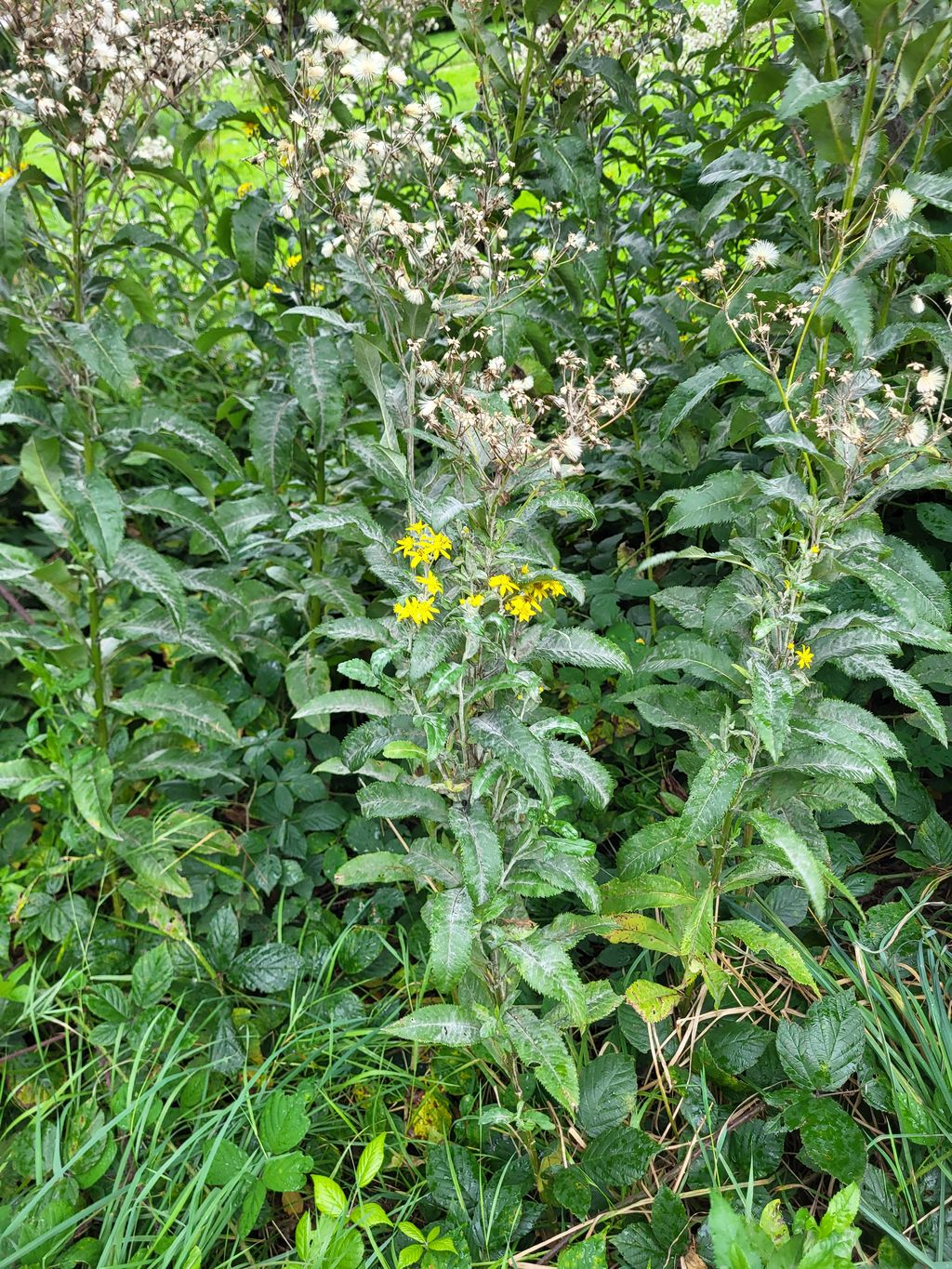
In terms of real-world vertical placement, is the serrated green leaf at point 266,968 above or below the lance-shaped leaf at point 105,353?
below

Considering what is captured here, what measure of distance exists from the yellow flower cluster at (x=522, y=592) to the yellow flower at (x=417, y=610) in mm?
108

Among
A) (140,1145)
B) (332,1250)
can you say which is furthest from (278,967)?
(332,1250)

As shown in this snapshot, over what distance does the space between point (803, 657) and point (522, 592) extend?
0.49 metres

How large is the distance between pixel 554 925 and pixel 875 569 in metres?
0.85

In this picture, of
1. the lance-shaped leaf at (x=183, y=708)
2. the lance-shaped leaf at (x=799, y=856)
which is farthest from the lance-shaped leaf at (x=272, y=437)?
the lance-shaped leaf at (x=799, y=856)

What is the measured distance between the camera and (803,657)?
1486 mm

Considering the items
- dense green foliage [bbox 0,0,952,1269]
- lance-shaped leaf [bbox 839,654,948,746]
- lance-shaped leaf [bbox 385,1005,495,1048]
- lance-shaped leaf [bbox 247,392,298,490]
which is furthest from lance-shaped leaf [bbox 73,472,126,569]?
lance-shaped leaf [bbox 839,654,948,746]

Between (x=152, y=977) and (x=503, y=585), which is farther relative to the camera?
(x=152, y=977)

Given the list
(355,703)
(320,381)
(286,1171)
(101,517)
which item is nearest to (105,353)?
(101,517)

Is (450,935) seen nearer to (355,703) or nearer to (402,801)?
(402,801)

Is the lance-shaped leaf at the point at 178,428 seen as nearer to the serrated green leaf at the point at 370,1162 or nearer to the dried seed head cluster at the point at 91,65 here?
the dried seed head cluster at the point at 91,65

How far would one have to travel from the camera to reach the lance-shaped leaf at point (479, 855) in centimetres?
140

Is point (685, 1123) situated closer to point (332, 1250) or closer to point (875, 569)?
point (332, 1250)

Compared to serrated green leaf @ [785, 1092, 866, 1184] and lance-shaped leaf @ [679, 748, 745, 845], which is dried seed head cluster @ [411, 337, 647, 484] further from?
serrated green leaf @ [785, 1092, 866, 1184]
